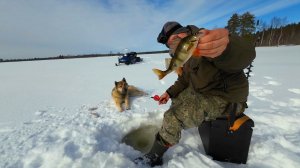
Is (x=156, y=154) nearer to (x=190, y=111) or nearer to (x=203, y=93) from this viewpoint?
(x=190, y=111)

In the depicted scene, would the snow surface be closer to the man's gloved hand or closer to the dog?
the dog

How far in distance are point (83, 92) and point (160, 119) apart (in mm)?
3947

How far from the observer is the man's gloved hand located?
1.62m

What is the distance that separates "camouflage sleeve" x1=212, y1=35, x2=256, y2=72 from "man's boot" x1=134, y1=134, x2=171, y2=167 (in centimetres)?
150

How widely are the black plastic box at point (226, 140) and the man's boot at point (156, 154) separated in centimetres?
65

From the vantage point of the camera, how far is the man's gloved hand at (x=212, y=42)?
162 centimetres

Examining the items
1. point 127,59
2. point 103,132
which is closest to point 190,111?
point 103,132

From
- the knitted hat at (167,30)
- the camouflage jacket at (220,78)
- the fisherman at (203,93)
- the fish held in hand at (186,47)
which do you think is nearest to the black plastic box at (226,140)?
the fisherman at (203,93)

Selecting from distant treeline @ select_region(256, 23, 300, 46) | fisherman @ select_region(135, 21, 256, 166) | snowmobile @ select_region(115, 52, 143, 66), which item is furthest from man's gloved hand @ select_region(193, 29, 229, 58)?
distant treeline @ select_region(256, 23, 300, 46)

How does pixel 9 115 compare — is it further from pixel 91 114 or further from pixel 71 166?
pixel 71 166

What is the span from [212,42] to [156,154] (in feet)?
6.51

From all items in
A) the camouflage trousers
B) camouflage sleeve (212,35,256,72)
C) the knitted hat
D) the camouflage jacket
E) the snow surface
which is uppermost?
the knitted hat

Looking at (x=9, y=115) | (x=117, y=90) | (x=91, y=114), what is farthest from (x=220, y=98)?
(x=9, y=115)

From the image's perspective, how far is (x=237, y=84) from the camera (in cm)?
250
